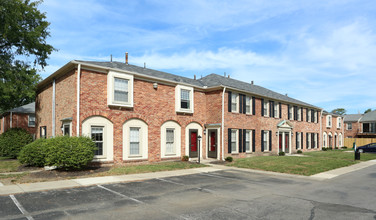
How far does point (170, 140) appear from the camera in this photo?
18.8m

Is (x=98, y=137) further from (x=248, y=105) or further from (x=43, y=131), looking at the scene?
(x=248, y=105)

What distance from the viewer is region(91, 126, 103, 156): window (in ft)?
48.9

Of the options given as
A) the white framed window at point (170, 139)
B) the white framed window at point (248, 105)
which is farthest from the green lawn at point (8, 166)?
the white framed window at point (248, 105)

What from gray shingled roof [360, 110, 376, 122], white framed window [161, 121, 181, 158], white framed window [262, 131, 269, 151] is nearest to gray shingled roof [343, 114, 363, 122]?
gray shingled roof [360, 110, 376, 122]

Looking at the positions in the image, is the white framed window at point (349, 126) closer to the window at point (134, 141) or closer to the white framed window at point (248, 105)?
the white framed window at point (248, 105)

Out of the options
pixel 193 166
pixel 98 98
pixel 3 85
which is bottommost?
pixel 193 166

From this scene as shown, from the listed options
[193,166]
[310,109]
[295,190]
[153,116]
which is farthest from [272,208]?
[310,109]

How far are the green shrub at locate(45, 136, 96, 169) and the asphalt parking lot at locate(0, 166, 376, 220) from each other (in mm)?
3382

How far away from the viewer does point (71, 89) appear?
1473 centimetres

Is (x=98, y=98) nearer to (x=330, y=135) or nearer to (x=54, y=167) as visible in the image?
(x=54, y=167)

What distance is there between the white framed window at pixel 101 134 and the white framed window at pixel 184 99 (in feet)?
18.3

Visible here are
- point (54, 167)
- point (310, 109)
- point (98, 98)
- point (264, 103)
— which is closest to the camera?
point (54, 167)

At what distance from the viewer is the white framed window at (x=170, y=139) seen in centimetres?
1816

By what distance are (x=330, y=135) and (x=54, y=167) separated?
125 feet
